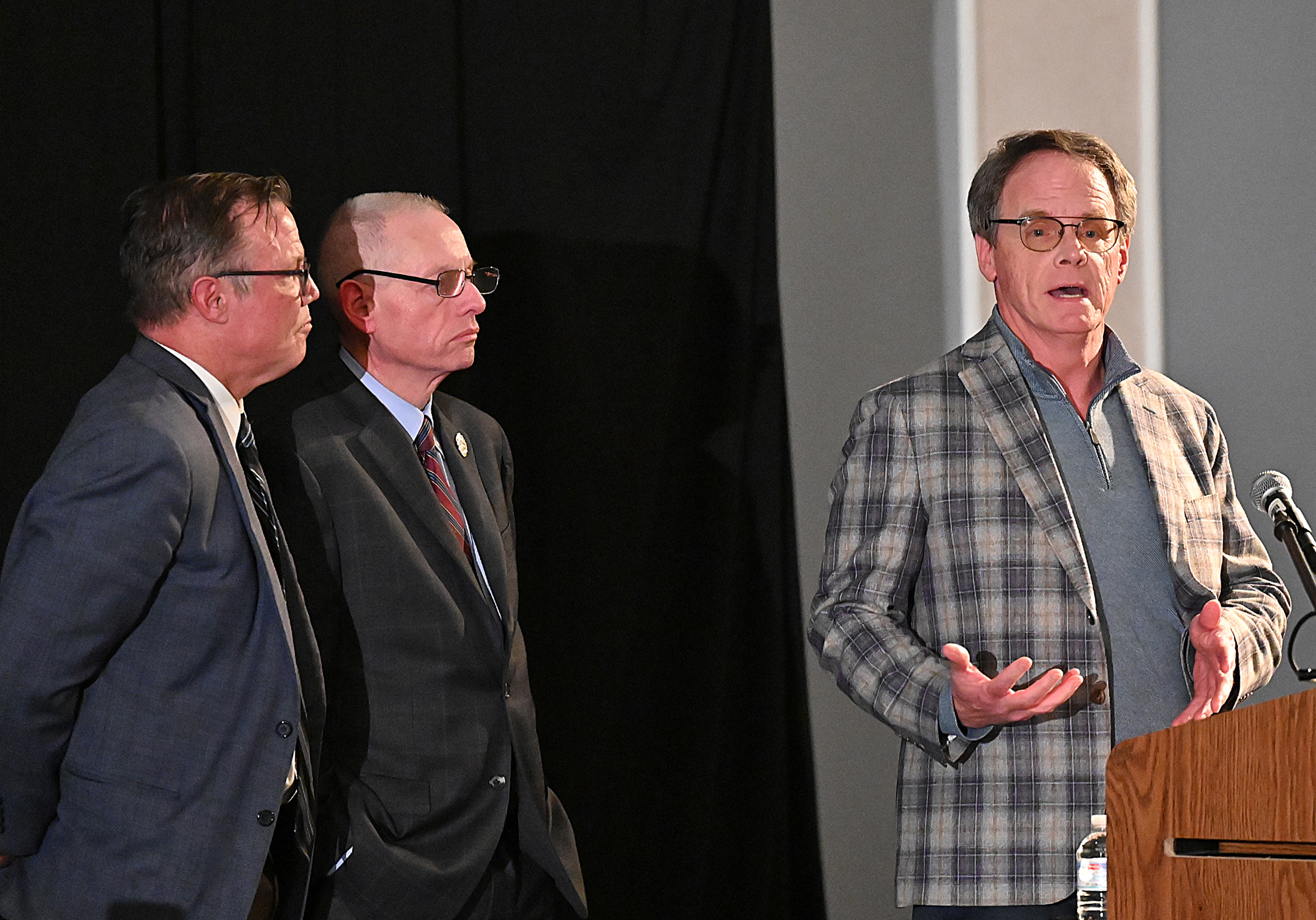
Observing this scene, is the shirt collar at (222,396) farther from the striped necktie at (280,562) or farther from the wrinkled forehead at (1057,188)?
the wrinkled forehead at (1057,188)

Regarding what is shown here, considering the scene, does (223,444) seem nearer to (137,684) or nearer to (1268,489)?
(137,684)

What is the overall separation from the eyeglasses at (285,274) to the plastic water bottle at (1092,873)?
149 cm

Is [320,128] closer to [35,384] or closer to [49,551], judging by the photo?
[35,384]

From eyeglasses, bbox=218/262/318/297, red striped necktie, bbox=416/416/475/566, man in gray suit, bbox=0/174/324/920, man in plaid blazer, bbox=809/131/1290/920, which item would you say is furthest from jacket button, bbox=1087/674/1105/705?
eyeglasses, bbox=218/262/318/297

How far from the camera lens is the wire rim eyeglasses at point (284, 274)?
6.96 ft

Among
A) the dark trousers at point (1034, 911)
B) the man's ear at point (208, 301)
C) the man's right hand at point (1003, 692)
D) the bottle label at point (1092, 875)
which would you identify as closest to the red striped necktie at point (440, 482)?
the man's ear at point (208, 301)

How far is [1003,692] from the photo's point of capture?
1.83 m

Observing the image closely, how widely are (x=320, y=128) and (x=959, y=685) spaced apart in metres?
1.83

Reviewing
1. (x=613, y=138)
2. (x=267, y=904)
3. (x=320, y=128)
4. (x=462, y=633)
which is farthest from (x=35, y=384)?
(x=613, y=138)

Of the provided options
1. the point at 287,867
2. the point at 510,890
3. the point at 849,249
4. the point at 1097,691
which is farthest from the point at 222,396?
the point at 849,249

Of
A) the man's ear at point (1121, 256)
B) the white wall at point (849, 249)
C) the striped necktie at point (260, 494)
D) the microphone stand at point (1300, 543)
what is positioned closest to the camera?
the microphone stand at point (1300, 543)

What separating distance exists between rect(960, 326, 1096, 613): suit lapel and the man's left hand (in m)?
0.19

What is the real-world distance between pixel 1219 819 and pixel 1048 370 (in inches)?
40.5

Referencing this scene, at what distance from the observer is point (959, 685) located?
1887 millimetres
